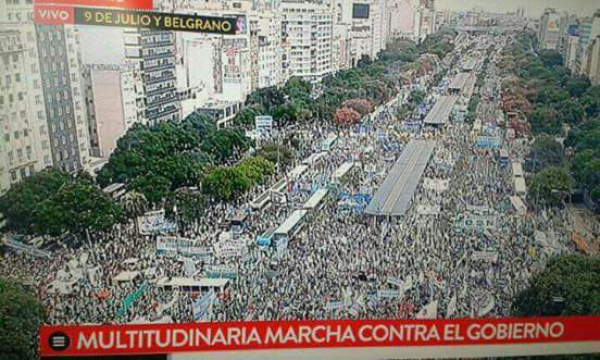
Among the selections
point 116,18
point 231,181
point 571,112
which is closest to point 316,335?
point 231,181

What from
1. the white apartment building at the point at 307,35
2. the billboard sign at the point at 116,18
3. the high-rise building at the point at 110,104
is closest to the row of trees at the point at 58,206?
the high-rise building at the point at 110,104

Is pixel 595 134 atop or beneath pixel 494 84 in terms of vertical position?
beneath

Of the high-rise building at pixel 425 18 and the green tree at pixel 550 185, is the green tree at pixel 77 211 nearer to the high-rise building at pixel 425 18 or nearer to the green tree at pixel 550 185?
the high-rise building at pixel 425 18

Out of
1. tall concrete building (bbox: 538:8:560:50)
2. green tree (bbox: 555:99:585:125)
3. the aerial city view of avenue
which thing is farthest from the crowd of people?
tall concrete building (bbox: 538:8:560:50)

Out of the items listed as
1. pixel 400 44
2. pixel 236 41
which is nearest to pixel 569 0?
pixel 400 44

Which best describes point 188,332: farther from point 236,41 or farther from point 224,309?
point 236,41

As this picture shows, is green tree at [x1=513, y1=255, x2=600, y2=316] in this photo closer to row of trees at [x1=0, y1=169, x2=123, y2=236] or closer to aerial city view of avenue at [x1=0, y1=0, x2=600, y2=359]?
aerial city view of avenue at [x1=0, y1=0, x2=600, y2=359]

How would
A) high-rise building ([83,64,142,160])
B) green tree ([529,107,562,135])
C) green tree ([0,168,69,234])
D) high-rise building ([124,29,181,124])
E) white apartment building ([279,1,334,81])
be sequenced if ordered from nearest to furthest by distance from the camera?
green tree ([0,168,69,234])
high-rise building ([124,29,181,124])
high-rise building ([83,64,142,160])
white apartment building ([279,1,334,81])
green tree ([529,107,562,135])
